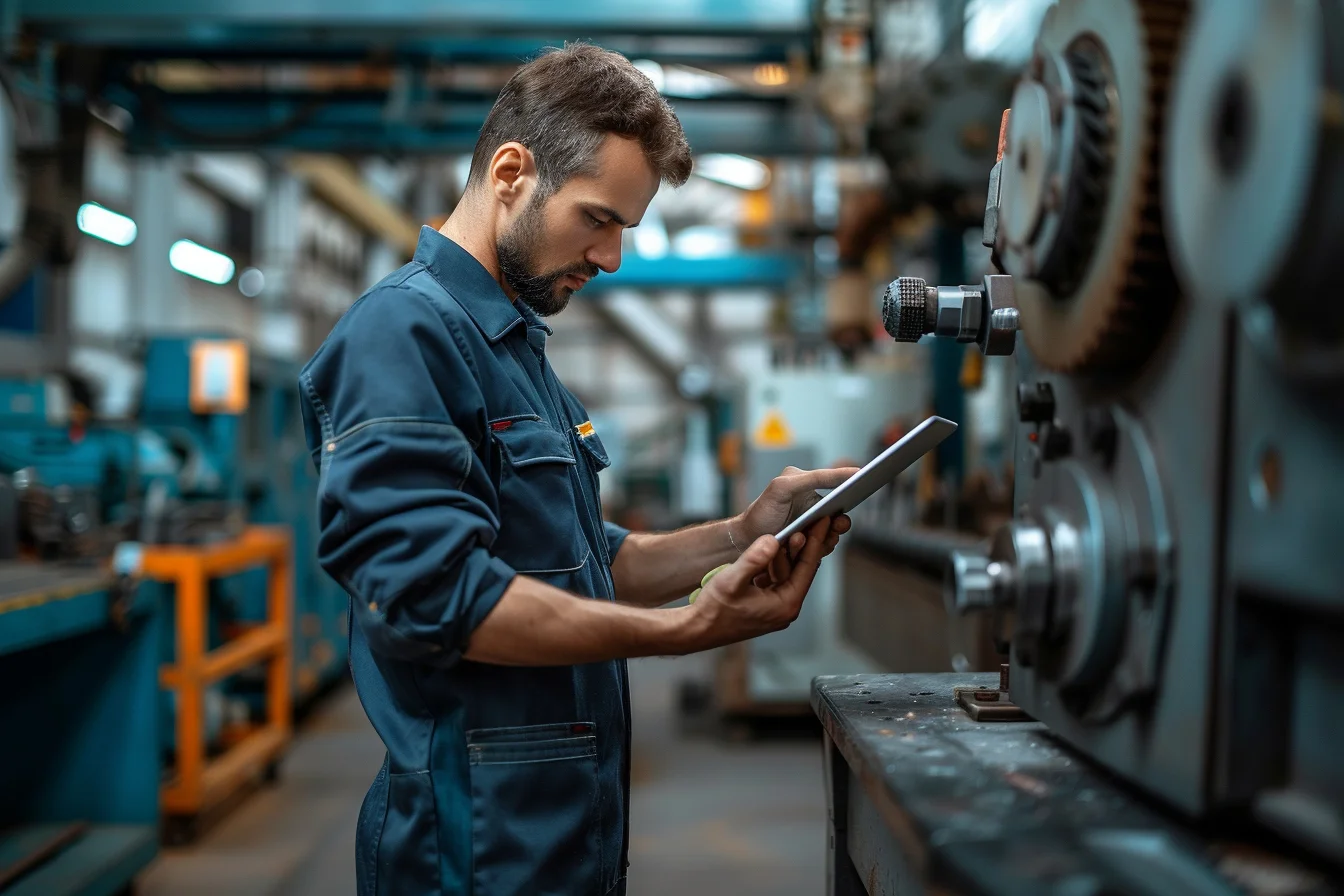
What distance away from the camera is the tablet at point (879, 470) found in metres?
0.87

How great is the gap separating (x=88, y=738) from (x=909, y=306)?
2.23 m

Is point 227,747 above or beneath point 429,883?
beneath

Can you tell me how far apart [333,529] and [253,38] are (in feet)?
8.75

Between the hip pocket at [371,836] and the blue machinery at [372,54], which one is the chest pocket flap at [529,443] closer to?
the hip pocket at [371,836]

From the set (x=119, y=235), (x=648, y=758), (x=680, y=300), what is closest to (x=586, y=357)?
(x=680, y=300)

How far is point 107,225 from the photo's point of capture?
4.50 meters

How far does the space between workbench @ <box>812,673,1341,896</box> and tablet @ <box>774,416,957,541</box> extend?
0.17 m

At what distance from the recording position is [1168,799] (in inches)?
24.8

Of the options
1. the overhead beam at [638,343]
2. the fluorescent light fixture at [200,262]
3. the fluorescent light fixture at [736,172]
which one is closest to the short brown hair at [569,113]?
the fluorescent light fixture at [200,262]

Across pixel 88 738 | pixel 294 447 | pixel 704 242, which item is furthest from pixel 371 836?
pixel 704 242

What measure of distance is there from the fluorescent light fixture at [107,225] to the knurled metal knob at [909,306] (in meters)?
4.28

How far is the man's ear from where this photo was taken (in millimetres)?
1037

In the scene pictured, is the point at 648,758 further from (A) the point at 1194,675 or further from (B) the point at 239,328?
(B) the point at 239,328

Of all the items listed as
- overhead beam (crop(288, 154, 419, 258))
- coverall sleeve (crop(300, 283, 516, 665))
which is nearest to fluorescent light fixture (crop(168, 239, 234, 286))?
overhead beam (crop(288, 154, 419, 258))
